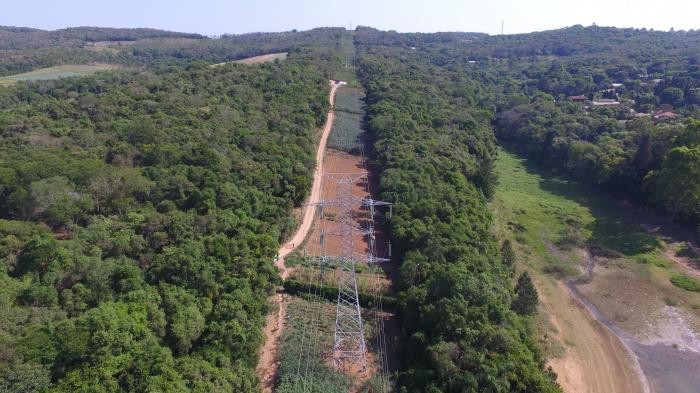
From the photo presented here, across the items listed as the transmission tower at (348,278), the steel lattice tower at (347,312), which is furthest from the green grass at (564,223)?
the steel lattice tower at (347,312)

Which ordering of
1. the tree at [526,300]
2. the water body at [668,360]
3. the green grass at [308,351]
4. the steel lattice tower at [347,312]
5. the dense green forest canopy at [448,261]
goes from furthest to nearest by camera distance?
the tree at [526,300]
the water body at [668,360]
the steel lattice tower at [347,312]
the green grass at [308,351]
the dense green forest canopy at [448,261]

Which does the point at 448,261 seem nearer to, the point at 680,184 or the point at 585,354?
the point at 585,354

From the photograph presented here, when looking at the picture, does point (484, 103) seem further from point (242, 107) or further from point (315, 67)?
point (242, 107)

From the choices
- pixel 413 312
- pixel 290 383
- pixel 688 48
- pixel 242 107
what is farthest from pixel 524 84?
pixel 290 383

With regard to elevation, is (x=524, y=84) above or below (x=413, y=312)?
above

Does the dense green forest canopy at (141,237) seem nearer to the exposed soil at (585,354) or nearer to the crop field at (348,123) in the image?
the crop field at (348,123)
